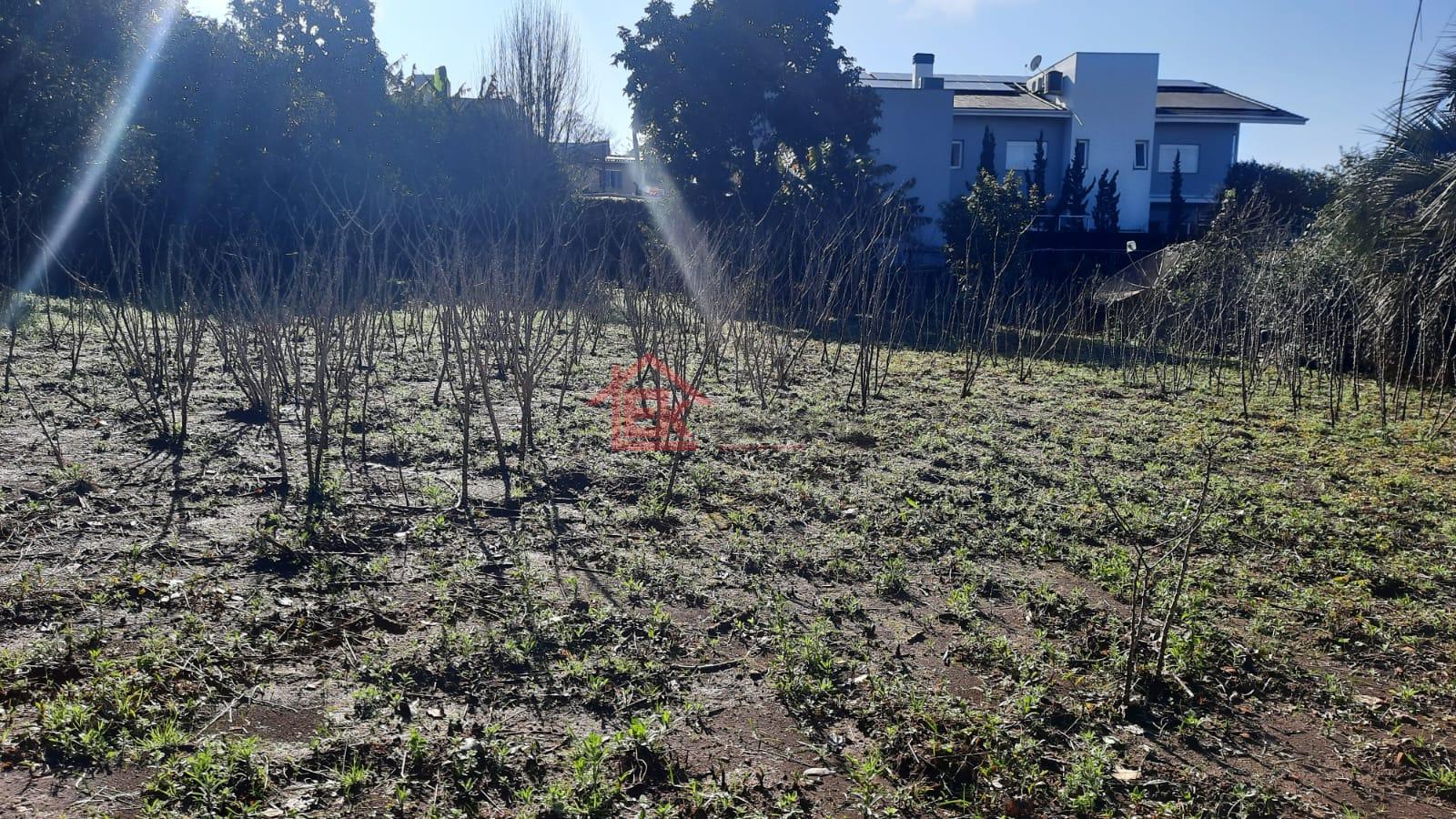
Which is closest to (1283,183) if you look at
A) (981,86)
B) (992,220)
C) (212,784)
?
(981,86)

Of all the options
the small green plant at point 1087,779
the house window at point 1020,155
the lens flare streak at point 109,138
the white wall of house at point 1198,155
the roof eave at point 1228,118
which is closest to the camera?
the small green plant at point 1087,779

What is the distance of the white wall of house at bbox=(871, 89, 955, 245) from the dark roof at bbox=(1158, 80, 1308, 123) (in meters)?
10.4

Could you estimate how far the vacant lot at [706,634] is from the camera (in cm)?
283

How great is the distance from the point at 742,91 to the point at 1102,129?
15010mm

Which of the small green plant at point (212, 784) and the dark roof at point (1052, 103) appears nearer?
the small green plant at point (212, 784)

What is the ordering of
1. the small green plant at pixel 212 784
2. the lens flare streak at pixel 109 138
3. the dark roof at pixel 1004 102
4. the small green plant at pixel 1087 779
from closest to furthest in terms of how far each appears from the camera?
the small green plant at pixel 212 784
the small green plant at pixel 1087 779
the lens flare streak at pixel 109 138
the dark roof at pixel 1004 102

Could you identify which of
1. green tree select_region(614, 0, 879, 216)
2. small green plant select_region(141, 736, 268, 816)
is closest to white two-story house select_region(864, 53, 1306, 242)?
green tree select_region(614, 0, 879, 216)

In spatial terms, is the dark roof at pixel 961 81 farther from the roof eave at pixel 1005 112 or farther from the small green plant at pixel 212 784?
the small green plant at pixel 212 784

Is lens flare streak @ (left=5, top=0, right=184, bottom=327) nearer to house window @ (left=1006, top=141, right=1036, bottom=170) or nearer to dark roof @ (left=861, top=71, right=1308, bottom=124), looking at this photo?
dark roof @ (left=861, top=71, right=1308, bottom=124)

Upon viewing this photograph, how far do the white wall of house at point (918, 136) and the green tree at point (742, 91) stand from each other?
18.5 ft

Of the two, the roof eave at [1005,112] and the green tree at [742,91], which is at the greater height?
the roof eave at [1005,112]

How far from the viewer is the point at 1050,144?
29.9 m

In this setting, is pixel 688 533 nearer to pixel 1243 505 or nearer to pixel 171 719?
Result: pixel 171 719

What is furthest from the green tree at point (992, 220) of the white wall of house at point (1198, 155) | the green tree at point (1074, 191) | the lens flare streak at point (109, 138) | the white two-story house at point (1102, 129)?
the white wall of house at point (1198, 155)
